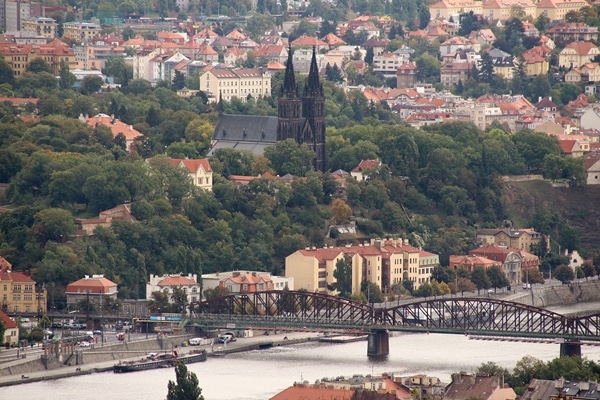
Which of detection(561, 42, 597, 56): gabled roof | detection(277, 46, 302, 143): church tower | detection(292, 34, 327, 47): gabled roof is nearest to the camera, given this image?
detection(277, 46, 302, 143): church tower

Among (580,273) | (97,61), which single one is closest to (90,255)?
(580,273)

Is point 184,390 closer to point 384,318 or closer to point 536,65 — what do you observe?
point 384,318

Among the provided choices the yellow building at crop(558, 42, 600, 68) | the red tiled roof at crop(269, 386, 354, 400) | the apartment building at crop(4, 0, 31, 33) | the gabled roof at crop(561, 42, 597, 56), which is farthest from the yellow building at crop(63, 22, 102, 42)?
the red tiled roof at crop(269, 386, 354, 400)

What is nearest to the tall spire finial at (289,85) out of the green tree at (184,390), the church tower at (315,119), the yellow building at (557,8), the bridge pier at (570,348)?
the church tower at (315,119)

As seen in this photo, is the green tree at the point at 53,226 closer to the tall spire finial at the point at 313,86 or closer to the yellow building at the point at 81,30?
the tall spire finial at the point at 313,86

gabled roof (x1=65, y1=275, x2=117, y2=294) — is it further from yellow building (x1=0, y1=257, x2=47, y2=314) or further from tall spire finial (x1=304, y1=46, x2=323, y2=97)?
tall spire finial (x1=304, y1=46, x2=323, y2=97)

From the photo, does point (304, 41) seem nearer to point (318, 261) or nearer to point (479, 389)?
point (318, 261)

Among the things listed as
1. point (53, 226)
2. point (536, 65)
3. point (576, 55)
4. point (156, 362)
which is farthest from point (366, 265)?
point (576, 55)
